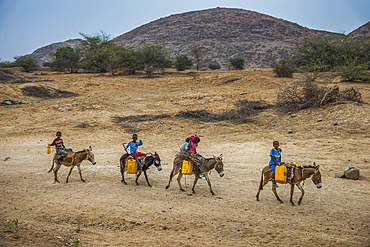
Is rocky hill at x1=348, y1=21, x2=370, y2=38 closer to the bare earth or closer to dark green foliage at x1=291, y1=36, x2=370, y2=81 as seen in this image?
dark green foliage at x1=291, y1=36, x2=370, y2=81

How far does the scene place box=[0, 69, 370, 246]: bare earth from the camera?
5.24 meters

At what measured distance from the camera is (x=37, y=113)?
1906 centimetres

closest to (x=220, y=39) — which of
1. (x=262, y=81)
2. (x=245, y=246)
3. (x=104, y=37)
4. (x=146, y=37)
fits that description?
(x=146, y=37)

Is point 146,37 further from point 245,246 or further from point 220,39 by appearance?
point 245,246

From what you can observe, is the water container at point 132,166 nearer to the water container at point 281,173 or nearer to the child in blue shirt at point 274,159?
the child in blue shirt at point 274,159

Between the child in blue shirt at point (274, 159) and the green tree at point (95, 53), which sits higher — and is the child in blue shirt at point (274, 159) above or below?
below

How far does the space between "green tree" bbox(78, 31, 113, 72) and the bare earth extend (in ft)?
61.5

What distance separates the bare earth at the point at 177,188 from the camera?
17.2 ft

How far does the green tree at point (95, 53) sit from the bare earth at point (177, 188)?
18738mm

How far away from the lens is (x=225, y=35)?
255 feet

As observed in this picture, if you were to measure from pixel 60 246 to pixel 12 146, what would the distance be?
11566mm

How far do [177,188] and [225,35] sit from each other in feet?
254

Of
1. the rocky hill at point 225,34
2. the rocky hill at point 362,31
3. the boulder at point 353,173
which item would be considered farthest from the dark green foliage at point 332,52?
the rocky hill at point 362,31

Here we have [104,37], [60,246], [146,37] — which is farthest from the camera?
[146,37]
